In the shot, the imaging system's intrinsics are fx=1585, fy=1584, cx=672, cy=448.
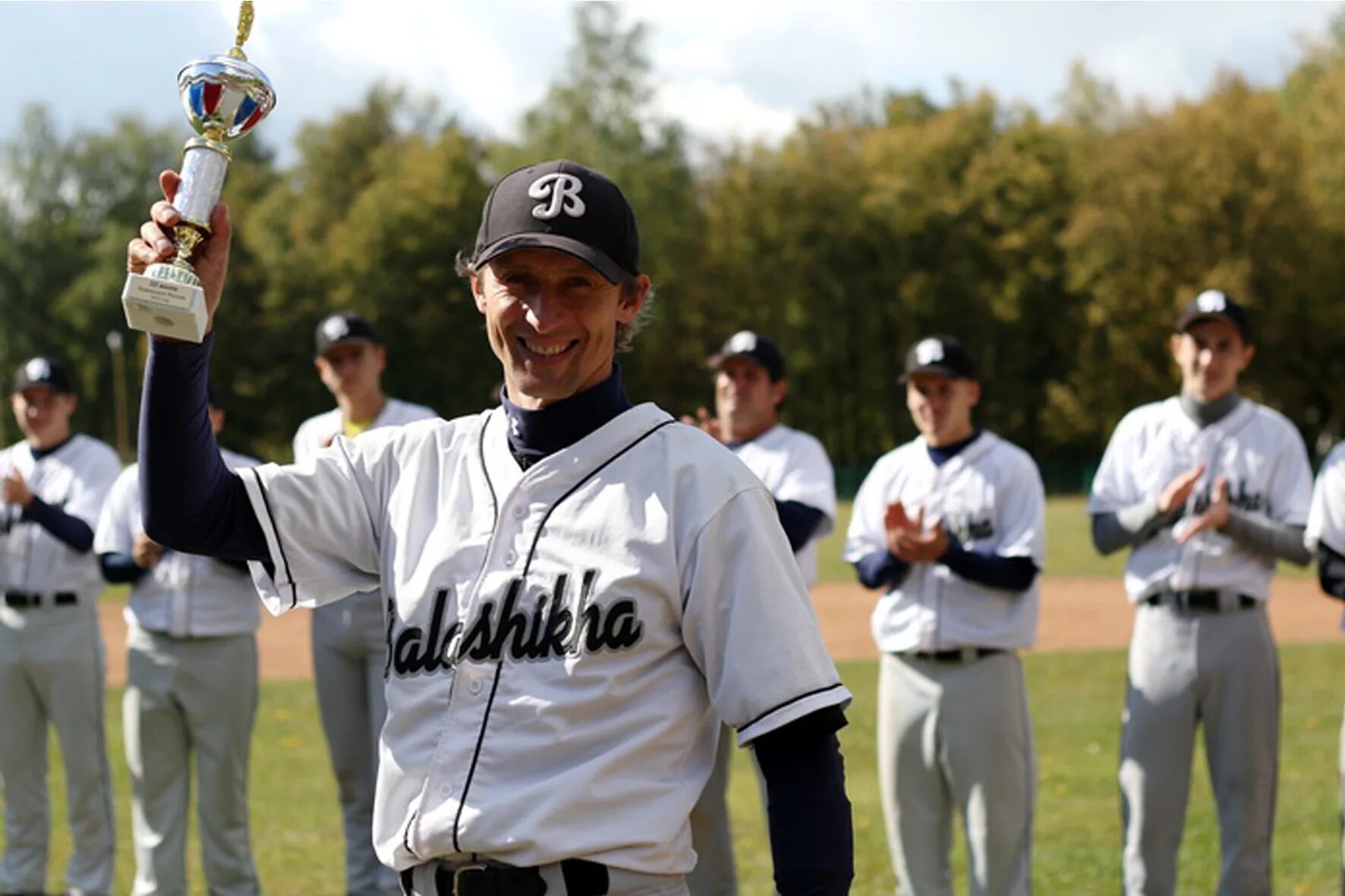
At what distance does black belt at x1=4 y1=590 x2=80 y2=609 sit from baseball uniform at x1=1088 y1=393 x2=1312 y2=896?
469 centimetres

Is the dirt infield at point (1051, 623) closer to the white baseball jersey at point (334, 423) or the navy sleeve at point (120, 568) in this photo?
the white baseball jersey at point (334, 423)

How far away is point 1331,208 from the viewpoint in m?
48.7

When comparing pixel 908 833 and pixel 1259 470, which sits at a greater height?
pixel 1259 470

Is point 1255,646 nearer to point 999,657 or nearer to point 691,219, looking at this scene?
point 999,657

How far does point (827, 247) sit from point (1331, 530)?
2036 inches

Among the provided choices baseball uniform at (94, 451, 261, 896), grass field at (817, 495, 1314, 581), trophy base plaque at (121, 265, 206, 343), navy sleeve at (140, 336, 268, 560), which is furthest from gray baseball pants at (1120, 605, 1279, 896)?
grass field at (817, 495, 1314, 581)

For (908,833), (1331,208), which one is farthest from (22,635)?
(1331,208)

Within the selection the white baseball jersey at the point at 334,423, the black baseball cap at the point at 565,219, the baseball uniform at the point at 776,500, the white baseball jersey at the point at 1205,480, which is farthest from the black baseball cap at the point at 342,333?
the black baseball cap at the point at 565,219

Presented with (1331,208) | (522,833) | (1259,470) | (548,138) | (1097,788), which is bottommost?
(1097,788)

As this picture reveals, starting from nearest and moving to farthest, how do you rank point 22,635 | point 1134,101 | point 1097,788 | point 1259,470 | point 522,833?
point 522,833, point 1259,470, point 22,635, point 1097,788, point 1134,101

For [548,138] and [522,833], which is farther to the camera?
[548,138]

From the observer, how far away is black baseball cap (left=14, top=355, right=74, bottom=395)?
7578 millimetres

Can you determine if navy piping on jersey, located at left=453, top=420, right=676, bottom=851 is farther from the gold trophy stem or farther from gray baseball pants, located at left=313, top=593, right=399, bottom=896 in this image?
gray baseball pants, located at left=313, top=593, right=399, bottom=896

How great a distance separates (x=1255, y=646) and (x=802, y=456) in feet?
6.49
